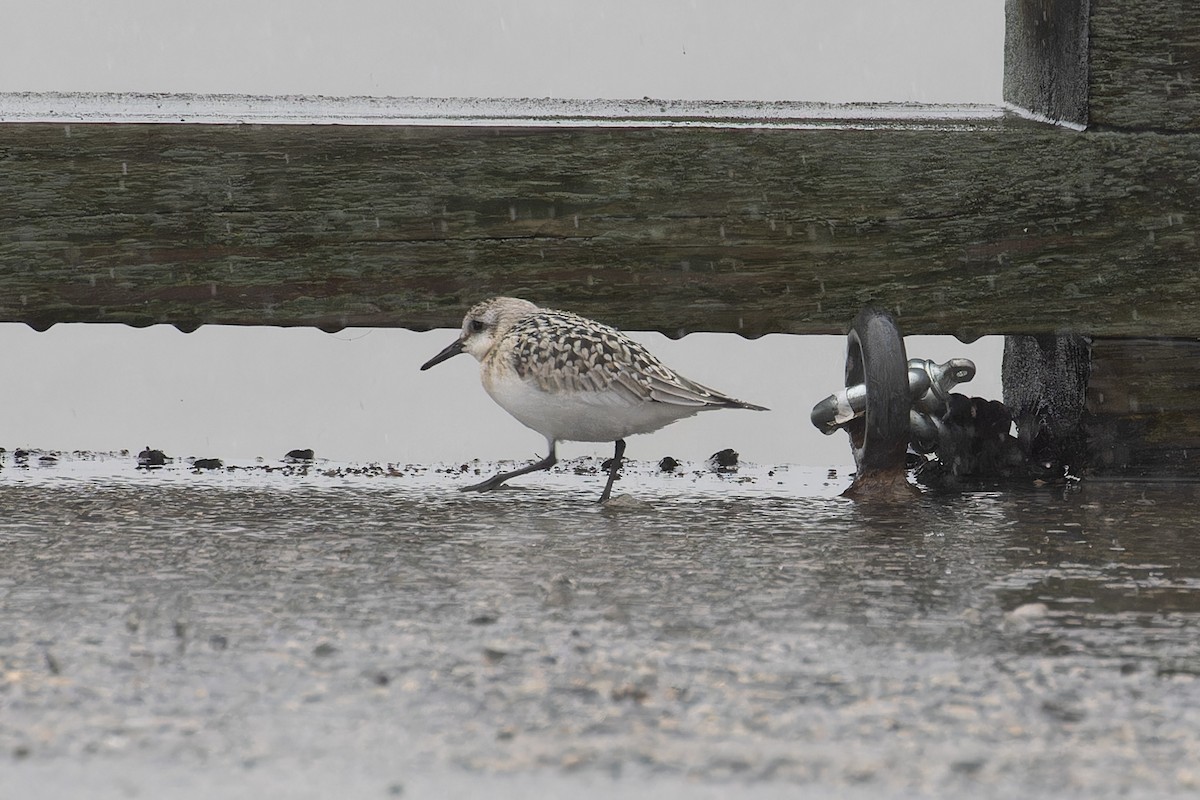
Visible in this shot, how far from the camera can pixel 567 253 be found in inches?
245

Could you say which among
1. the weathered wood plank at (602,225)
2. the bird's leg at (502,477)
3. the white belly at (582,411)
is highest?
the weathered wood plank at (602,225)

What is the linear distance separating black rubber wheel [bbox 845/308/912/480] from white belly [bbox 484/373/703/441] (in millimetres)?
649

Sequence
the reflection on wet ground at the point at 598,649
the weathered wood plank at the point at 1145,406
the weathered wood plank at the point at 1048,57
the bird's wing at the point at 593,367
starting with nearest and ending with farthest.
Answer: the reflection on wet ground at the point at 598,649
the bird's wing at the point at 593,367
the weathered wood plank at the point at 1048,57
the weathered wood plank at the point at 1145,406

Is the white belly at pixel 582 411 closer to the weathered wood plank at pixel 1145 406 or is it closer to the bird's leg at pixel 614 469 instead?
the bird's leg at pixel 614 469

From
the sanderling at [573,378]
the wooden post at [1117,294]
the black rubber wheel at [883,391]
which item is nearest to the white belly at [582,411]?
the sanderling at [573,378]

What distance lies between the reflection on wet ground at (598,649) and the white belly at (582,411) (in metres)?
0.32

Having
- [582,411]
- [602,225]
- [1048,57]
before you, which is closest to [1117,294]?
[1048,57]

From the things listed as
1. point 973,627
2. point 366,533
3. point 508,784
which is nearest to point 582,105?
point 366,533

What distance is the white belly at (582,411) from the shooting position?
5.83 meters

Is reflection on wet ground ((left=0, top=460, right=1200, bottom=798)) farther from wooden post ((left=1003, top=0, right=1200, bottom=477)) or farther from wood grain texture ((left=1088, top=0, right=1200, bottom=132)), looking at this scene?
wood grain texture ((left=1088, top=0, right=1200, bottom=132))

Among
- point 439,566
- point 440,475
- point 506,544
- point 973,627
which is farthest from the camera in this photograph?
point 440,475

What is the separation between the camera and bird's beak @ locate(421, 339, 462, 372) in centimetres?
623

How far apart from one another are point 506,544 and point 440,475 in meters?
1.84

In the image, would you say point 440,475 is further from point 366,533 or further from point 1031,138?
point 1031,138
